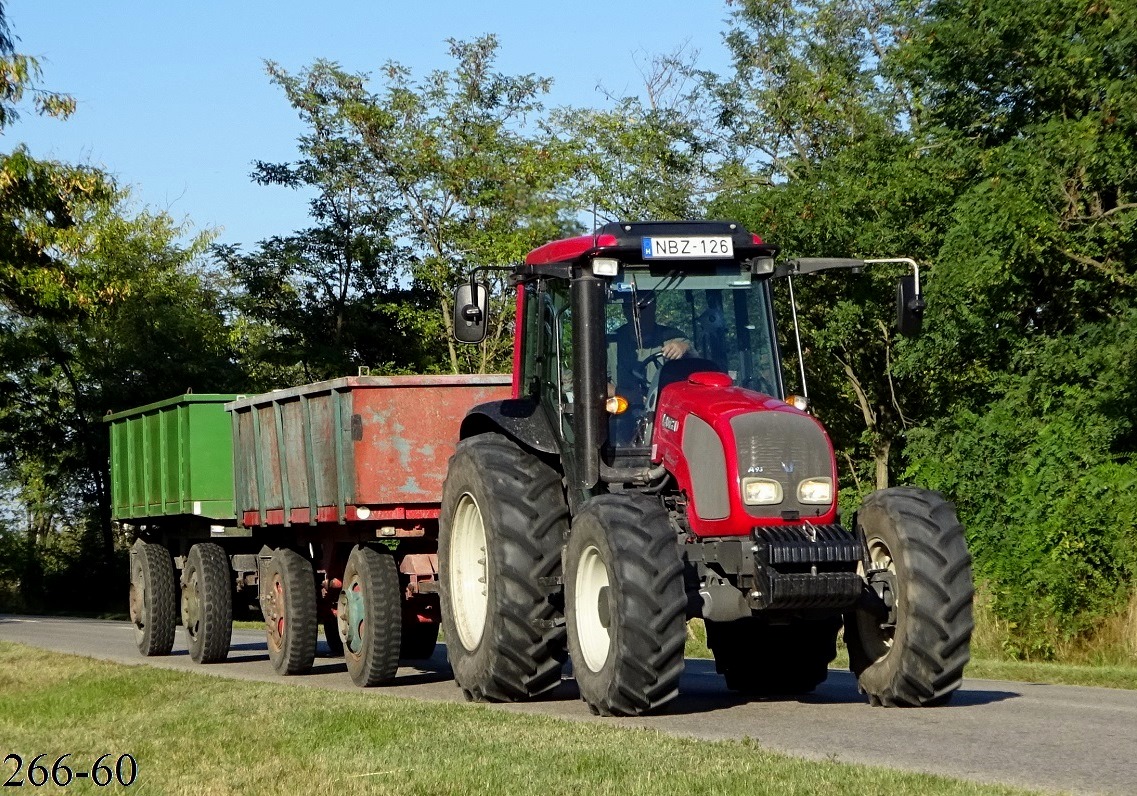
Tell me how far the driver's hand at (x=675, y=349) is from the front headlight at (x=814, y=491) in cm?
140

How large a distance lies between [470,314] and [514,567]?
1.68 meters

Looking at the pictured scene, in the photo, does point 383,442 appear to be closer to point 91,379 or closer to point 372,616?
point 372,616

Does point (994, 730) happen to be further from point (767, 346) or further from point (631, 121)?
point (631, 121)

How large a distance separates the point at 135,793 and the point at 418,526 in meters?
6.46

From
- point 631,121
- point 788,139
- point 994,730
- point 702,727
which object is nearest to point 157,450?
point 702,727

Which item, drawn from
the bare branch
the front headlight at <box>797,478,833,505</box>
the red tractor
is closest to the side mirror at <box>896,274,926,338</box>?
the red tractor

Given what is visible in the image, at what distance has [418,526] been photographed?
47.3 ft

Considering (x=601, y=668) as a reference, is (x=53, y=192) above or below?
above

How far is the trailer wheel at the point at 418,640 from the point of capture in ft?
56.1

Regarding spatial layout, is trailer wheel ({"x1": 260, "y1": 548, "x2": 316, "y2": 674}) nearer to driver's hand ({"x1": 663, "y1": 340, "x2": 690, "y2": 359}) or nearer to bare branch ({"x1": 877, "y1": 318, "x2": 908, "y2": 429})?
driver's hand ({"x1": 663, "y1": 340, "x2": 690, "y2": 359})

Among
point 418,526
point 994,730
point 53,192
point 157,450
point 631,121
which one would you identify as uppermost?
point 631,121

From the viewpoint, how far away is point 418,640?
56.6ft

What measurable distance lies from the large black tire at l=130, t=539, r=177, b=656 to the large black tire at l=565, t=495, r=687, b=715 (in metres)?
10.1

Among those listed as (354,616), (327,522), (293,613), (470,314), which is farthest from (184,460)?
(470,314)
